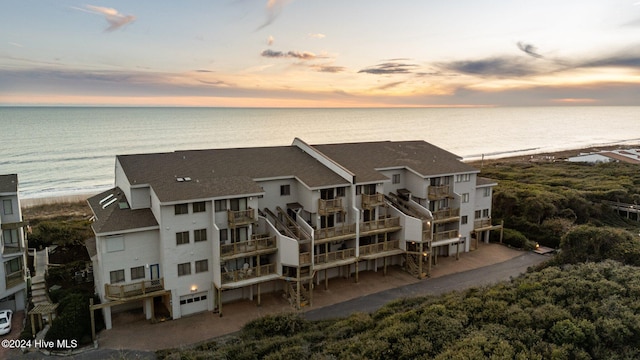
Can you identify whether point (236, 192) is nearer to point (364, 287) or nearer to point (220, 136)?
point (364, 287)

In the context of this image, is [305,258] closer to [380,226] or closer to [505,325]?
[380,226]

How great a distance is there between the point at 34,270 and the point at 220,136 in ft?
415

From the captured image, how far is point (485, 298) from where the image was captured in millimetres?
18766

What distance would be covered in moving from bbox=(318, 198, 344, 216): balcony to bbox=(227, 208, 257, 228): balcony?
4.89 metres

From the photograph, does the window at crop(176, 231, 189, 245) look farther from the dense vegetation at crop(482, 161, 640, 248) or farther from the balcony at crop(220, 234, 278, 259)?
the dense vegetation at crop(482, 161, 640, 248)

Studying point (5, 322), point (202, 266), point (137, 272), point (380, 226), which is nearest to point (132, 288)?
point (137, 272)

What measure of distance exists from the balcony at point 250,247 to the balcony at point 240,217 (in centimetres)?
118

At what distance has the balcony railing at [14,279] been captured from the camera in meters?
23.6

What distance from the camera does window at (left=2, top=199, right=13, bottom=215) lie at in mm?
24391

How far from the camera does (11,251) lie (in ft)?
78.6

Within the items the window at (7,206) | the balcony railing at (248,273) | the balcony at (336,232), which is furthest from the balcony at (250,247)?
the window at (7,206)

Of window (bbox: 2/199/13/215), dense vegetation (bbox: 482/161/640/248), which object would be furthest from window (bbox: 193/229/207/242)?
dense vegetation (bbox: 482/161/640/248)

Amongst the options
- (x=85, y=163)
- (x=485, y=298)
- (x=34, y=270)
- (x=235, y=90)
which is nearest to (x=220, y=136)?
(x=235, y=90)

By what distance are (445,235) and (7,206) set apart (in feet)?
98.7
